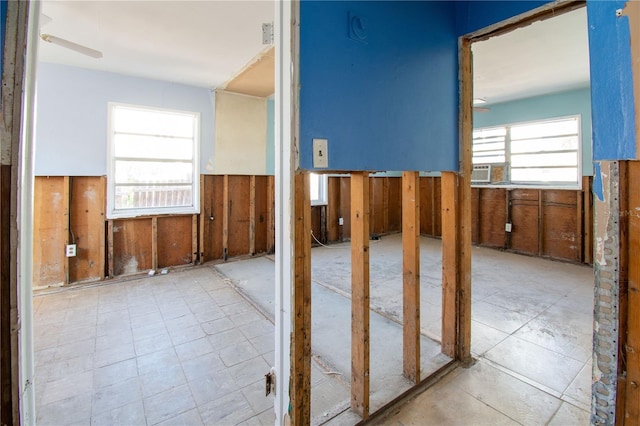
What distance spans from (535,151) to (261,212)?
15.7 ft

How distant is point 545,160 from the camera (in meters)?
A: 5.16

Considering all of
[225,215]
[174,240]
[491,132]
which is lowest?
[174,240]

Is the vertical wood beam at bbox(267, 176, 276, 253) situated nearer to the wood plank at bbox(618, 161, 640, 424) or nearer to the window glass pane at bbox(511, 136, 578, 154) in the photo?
the window glass pane at bbox(511, 136, 578, 154)

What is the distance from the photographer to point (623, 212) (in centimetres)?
67

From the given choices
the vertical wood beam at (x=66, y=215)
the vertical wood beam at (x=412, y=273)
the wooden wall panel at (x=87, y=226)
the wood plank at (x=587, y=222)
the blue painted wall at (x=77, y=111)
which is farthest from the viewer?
the wood plank at (x=587, y=222)

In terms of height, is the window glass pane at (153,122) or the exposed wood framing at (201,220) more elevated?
the window glass pane at (153,122)

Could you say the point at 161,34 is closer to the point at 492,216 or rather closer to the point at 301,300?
the point at 301,300

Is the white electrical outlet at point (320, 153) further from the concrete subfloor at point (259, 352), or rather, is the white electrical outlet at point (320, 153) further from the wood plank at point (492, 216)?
the wood plank at point (492, 216)

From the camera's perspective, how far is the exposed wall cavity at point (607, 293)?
2.22 ft

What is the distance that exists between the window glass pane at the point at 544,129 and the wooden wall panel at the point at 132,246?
619cm

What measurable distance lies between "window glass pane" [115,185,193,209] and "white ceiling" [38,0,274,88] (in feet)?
4.87

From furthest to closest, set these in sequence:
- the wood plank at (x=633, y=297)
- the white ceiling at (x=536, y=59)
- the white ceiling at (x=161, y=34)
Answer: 1. the white ceiling at (x=536, y=59)
2. the white ceiling at (x=161, y=34)
3. the wood plank at (x=633, y=297)

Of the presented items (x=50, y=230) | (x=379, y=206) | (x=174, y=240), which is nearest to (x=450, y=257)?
(x=174, y=240)

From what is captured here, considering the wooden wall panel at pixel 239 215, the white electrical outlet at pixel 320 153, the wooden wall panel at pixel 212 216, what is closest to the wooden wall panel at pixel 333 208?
the wooden wall panel at pixel 239 215
